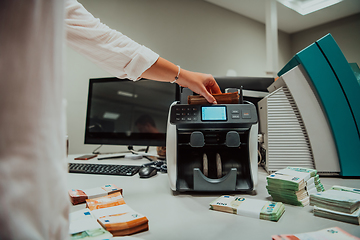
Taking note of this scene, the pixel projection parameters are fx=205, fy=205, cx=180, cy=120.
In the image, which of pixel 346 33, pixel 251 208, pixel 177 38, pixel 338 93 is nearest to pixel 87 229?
pixel 251 208

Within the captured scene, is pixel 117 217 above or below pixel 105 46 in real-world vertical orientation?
below

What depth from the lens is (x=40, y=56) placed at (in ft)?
0.75

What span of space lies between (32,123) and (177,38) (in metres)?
2.72

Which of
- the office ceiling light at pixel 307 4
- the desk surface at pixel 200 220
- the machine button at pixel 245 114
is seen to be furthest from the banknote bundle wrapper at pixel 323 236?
the office ceiling light at pixel 307 4

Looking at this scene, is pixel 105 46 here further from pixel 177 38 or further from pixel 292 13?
pixel 292 13

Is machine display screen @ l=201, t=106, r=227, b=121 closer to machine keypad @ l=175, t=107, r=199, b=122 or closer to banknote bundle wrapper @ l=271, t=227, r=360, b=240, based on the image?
machine keypad @ l=175, t=107, r=199, b=122

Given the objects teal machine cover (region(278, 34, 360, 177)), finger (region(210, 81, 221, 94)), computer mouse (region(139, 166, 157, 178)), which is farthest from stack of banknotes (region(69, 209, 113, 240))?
teal machine cover (region(278, 34, 360, 177))

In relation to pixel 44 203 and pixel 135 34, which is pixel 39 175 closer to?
pixel 44 203

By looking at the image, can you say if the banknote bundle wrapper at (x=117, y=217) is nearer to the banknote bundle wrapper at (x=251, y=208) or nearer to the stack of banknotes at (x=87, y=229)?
the stack of banknotes at (x=87, y=229)

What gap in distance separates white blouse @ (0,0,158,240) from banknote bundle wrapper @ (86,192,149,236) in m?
0.23

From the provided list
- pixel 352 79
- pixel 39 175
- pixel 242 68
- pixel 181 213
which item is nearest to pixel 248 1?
pixel 242 68

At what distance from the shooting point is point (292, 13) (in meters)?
3.65

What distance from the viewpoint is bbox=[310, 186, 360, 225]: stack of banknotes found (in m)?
0.50

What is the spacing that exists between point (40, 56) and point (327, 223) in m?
0.68
